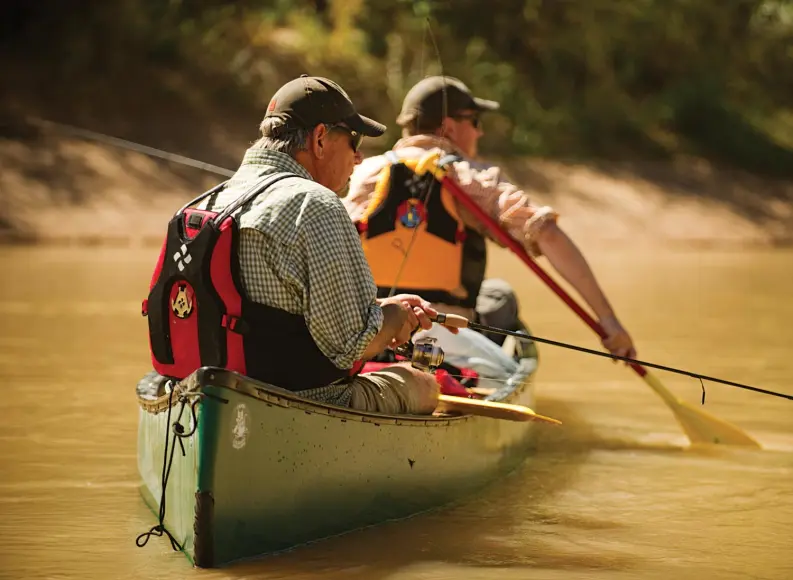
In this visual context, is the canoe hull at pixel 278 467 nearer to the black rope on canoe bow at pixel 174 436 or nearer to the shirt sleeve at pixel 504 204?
the black rope on canoe bow at pixel 174 436

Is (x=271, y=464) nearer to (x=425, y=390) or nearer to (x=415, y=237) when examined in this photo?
(x=425, y=390)

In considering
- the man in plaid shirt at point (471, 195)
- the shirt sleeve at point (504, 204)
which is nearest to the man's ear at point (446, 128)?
the man in plaid shirt at point (471, 195)

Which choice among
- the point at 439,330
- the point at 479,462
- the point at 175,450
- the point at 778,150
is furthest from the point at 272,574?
the point at 778,150

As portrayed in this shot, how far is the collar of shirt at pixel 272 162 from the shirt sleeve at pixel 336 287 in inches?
7.5

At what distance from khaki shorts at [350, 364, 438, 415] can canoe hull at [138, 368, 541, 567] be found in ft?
0.23

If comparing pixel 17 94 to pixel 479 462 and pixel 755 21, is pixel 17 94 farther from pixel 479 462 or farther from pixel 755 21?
pixel 479 462

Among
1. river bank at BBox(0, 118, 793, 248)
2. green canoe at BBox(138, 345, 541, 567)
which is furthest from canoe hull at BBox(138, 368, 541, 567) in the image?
river bank at BBox(0, 118, 793, 248)

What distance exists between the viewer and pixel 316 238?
3.64 m

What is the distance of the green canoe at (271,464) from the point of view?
356 cm

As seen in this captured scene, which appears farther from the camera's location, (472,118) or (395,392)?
(472,118)

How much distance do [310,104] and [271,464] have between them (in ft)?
3.23

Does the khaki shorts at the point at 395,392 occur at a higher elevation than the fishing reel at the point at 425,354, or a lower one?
lower

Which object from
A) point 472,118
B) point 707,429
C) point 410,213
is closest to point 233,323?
point 410,213

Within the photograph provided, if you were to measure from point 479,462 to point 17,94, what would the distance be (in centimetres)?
1501
